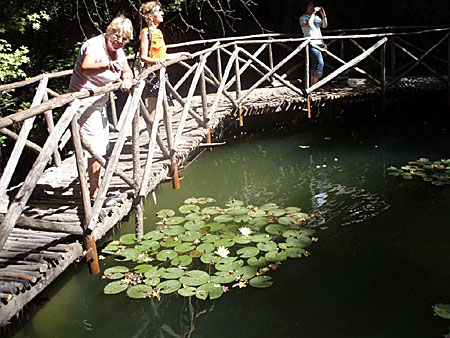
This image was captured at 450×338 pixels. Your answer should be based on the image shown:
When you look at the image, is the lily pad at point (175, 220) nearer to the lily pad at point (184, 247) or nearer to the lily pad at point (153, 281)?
the lily pad at point (184, 247)

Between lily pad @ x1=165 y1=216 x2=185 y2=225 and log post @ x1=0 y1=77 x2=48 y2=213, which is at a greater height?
log post @ x1=0 y1=77 x2=48 y2=213

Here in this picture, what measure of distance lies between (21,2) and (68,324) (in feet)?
19.6

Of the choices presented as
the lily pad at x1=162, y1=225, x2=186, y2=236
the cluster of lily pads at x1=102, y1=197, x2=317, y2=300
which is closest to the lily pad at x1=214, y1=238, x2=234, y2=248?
the cluster of lily pads at x1=102, y1=197, x2=317, y2=300

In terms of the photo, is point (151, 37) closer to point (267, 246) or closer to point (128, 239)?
point (128, 239)

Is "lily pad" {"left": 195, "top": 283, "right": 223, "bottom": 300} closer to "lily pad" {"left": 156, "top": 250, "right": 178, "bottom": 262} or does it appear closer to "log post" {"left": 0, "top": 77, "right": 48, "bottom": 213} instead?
"lily pad" {"left": 156, "top": 250, "right": 178, "bottom": 262}

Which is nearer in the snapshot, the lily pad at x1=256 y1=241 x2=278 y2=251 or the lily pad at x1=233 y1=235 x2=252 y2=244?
the lily pad at x1=256 y1=241 x2=278 y2=251

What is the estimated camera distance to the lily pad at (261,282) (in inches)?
166

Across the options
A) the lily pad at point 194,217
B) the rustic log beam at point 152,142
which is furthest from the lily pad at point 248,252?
the rustic log beam at point 152,142

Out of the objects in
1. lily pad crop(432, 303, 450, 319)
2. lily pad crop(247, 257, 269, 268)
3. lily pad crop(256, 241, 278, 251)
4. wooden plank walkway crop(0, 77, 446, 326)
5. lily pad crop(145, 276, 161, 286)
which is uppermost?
wooden plank walkway crop(0, 77, 446, 326)

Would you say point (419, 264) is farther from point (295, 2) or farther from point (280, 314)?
point (295, 2)

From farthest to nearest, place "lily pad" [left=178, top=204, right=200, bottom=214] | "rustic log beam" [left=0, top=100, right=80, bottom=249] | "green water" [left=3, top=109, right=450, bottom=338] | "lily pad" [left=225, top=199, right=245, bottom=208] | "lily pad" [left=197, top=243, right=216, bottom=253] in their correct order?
1. "lily pad" [left=225, top=199, right=245, bottom=208]
2. "lily pad" [left=178, top=204, right=200, bottom=214]
3. "lily pad" [left=197, top=243, right=216, bottom=253]
4. "green water" [left=3, top=109, right=450, bottom=338]
5. "rustic log beam" [left=0, top=100, right=80, bottom=249]

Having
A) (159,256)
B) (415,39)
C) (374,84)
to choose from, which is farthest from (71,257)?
(415,39)

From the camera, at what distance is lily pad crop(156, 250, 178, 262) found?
4.61 metres

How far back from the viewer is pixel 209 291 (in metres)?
4.10
